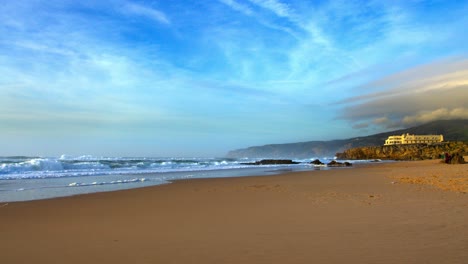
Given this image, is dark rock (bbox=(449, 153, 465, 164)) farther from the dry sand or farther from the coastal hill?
the coastal hill

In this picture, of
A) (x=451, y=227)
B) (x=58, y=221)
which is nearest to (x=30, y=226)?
(x=58, y=221)

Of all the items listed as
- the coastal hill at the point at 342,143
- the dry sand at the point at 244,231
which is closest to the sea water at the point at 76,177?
the dry sand at the point at 244,231

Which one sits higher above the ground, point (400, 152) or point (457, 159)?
point (400, 152)

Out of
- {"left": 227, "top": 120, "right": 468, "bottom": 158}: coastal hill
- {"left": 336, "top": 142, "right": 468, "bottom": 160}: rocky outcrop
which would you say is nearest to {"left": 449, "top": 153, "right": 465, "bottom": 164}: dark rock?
{"left": 336, "top": 142, "right": 468, "bottom": 160}: rocky outcrop

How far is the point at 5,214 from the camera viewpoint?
7.88 m

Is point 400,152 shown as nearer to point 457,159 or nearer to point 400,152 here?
point 400,152

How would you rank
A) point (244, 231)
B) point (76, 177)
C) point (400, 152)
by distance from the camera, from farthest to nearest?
1. point (400, 152)
2. point (76, 177)
3. point (244, 231)

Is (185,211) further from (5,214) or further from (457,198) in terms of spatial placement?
(457,198)

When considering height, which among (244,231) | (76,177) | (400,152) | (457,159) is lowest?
(244,231)

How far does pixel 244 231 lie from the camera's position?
19.1ft

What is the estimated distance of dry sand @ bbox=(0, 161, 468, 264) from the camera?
441 cm

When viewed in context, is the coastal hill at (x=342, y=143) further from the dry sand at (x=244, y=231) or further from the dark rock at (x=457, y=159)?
the dry sand at (x=244, y=231)

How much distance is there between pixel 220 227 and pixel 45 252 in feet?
9.07

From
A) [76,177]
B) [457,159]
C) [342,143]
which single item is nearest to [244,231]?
[76,177]
